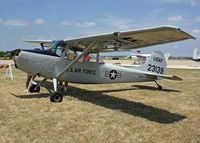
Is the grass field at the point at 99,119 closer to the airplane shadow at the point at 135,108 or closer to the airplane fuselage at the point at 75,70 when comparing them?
the airplane shadow at the point at 135,108

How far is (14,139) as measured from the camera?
18.4 feet

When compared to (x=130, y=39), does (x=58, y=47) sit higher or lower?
lower

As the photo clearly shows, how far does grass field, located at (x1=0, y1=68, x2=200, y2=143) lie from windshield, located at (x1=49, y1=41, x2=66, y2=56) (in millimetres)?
1696

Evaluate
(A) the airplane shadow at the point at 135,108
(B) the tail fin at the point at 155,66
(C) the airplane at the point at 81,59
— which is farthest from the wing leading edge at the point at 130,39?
(B) the tail fin at the point at 155,66

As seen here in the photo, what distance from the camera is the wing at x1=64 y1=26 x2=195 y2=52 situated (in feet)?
24.9

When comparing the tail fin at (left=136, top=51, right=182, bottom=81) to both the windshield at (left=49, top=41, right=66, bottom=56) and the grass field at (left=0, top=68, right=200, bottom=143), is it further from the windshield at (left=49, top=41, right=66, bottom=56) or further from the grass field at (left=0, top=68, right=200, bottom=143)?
the windshield at (left=49, top=41, right=66, bottom=56)

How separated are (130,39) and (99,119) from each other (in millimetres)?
3051

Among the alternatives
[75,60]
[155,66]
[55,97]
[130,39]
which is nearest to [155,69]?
[155,66]

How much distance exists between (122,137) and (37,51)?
5523mm

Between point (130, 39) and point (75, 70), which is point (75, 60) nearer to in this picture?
point (75, 70)

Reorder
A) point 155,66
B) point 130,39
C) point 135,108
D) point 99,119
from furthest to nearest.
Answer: point 155,66
point 130,39
point 135,108
point 99,119

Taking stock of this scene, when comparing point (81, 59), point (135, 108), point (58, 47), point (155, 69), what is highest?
point (58, 47)

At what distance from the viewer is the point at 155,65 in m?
13.6

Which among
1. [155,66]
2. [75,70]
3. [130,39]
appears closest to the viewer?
[130,39]
